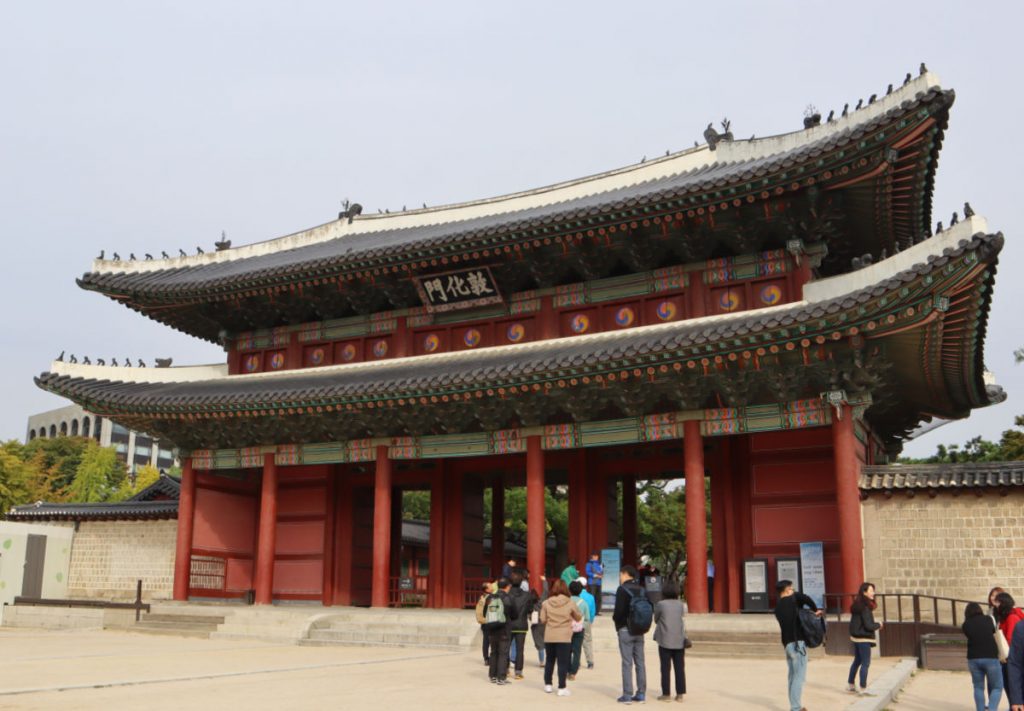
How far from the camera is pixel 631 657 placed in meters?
10.7

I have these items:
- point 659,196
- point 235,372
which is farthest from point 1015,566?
point 235,372

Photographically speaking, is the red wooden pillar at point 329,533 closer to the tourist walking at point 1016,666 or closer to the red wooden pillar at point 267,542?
the red wooden pillar at point 267,542

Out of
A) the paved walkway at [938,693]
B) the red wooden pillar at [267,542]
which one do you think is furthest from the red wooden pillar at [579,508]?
the paved walkway at [938,693]

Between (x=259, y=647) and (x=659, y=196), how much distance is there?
11.8 meters

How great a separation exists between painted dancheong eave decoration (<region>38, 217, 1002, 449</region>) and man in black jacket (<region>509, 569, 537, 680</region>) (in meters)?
5.60

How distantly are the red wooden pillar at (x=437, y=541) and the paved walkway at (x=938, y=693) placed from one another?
Result: 1226 cm

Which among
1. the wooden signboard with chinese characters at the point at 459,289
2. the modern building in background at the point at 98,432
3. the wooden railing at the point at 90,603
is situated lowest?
the wooden railing at the point at 90,603

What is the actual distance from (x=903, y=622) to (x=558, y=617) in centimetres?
728

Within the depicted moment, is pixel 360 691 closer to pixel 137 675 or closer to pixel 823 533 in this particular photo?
pixel 137 675

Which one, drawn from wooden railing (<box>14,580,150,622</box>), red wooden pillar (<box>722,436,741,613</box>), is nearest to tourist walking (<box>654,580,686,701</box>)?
red wooden pillar (<box>722,436,741,613</box>)

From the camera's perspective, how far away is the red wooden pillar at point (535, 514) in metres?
19.2

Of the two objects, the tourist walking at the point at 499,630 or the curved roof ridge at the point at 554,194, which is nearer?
the tourist walking at the point at 499,630

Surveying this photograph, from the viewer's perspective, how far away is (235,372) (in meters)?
25.8

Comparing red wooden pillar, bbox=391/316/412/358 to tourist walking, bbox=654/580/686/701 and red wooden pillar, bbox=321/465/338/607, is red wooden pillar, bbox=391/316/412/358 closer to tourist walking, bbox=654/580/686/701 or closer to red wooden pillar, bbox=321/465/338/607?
red wooden pillar, bbox=321/465/338/607
